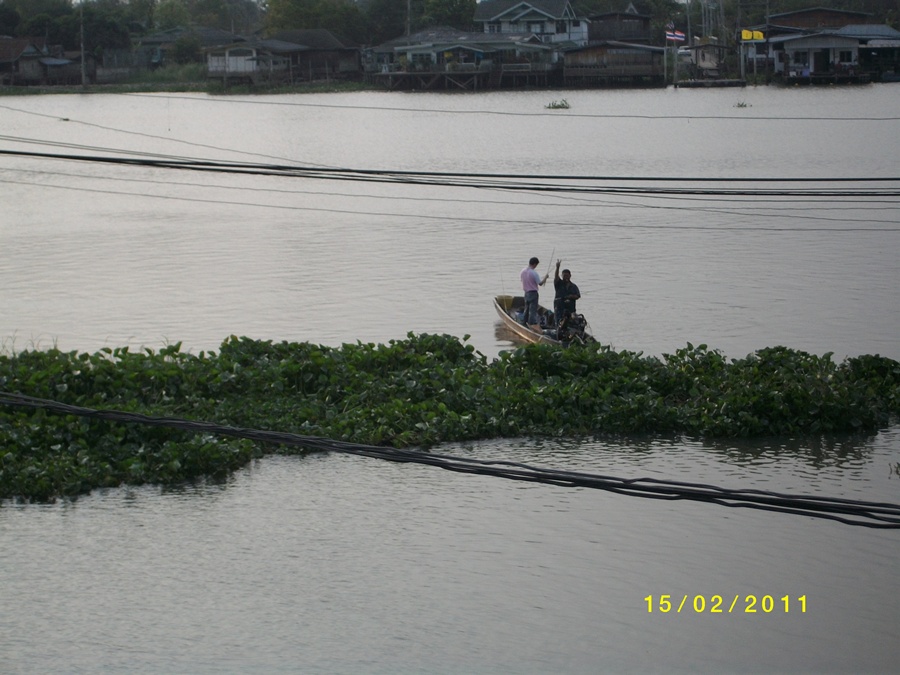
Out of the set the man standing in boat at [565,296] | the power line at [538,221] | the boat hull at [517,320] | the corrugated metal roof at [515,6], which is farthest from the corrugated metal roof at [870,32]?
the man standing in boat at [565,296]

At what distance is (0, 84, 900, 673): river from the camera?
1223cm

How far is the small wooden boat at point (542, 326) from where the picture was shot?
22078 mm

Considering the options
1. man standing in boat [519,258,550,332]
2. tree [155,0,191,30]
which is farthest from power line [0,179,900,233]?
tree [155,0,191,30]

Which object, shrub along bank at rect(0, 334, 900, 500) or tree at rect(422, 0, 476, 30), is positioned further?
tree at rect(422, 0, 476, 30)

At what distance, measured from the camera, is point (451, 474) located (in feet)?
57.2

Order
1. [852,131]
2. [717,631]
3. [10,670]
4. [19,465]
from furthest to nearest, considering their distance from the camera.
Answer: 1. [852,131]
2. [19,465]
3. [717,631]
4. [10,670]

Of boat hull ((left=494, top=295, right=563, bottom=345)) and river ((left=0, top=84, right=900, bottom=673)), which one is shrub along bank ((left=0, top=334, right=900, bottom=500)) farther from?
boat hull ((left=494, top=295, right=563, bottom=345))

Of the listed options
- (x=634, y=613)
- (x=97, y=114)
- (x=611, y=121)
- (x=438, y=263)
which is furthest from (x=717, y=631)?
(x=97, y=114)

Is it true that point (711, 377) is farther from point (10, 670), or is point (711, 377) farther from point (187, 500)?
point (10, 670)

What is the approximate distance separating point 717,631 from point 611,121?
74649 mm

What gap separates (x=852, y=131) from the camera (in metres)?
70.4
